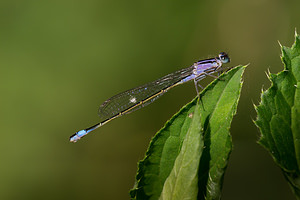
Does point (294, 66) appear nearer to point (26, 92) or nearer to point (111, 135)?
point (111, 135)

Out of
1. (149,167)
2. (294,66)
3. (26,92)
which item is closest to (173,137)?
(149,167)

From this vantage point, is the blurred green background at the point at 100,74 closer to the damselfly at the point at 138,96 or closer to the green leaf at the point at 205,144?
the damselfly at the point at 138,96

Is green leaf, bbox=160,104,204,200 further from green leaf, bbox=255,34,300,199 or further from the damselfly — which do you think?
the damselfly

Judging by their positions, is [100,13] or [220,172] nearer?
[220,172]

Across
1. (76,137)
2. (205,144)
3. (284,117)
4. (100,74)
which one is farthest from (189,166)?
(100,74)

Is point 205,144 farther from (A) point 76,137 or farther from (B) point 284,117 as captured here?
(A) point 76,137

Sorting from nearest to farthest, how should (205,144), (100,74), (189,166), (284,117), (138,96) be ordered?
1. (189,166)
2. (205,144)
3. (284,117)
4. (138,96)
5. (100,74)

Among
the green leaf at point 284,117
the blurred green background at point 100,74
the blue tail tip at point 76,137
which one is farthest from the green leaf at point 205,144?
the blurred green background at point 100,74
